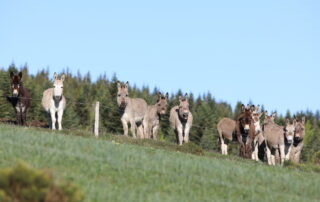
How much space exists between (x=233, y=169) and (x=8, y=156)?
275 inches

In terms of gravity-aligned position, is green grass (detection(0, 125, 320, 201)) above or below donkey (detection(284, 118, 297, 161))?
below

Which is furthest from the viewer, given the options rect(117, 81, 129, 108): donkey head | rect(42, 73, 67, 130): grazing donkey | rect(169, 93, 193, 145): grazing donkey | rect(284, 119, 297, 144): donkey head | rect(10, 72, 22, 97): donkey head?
rect(117, 81, 129, 108): donkey head

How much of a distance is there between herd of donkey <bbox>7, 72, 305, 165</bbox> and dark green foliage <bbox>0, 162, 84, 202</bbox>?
1969cm

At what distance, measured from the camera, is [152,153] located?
22.1m

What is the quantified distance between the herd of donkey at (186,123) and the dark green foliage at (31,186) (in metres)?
19.7

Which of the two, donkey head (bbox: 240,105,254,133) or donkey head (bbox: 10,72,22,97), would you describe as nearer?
donkey head (bbox: 10,72,22,97)

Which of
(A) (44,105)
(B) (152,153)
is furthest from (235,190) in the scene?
(A) (44,105)

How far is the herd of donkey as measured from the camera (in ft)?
104

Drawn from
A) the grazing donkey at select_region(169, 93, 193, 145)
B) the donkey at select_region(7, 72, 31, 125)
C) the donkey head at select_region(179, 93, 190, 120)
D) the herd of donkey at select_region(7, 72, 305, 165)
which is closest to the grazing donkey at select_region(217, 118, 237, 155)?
the herd of donkey at select_region(7, 72, 305, 165)

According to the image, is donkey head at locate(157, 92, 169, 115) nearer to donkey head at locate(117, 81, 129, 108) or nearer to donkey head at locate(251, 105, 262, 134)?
donkey head at locate(117, 81, 129, 108)

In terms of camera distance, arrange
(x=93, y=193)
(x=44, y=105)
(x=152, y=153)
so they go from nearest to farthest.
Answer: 1. (x=93, y=193)
2. (x=152, y=153)
3. (x=44, y=105)

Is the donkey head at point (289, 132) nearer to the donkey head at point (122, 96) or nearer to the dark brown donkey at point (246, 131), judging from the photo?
the dark brown donkey at point (246, 131)

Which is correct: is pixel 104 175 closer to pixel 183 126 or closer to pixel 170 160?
pixel 170 160

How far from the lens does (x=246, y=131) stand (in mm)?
32281
